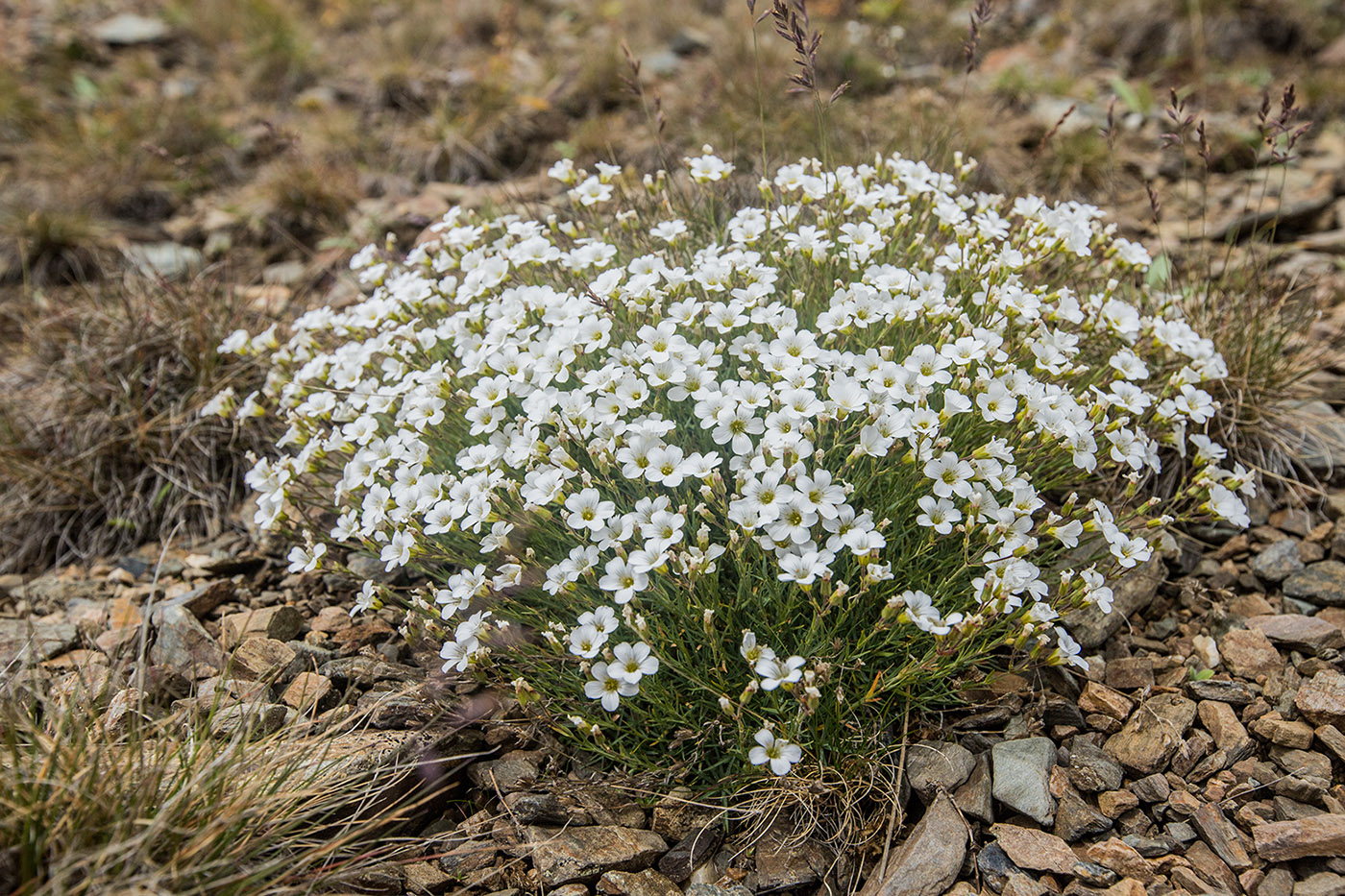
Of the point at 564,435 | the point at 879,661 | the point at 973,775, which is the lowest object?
the point at 973,775

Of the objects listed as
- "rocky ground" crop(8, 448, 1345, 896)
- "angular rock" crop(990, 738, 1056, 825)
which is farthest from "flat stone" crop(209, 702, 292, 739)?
"angular rock" crop(990, 738, 1056, 825)

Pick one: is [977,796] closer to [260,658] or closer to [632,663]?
[632,663]

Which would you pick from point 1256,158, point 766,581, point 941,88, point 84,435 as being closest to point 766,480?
point 766,581

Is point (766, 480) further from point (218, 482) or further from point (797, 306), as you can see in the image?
point (218, 482)

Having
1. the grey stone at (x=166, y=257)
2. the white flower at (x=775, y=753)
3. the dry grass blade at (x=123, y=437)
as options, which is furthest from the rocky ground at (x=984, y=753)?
the grey stone at (x=166, y=257)

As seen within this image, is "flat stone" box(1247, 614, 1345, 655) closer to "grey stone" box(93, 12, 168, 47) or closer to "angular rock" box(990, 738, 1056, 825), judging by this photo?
"angular rock" box(990, 738, 1056, 825)
